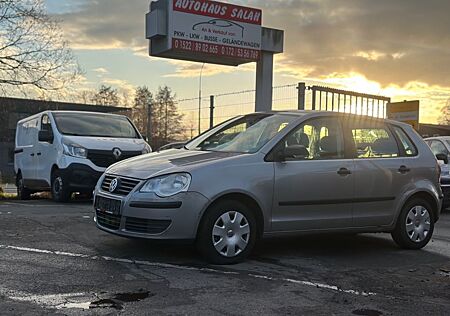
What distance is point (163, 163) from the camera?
606cm

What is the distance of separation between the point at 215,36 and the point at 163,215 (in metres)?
11.2

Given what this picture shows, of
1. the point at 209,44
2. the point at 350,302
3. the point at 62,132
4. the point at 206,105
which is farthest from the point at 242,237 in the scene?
the point at 206,105

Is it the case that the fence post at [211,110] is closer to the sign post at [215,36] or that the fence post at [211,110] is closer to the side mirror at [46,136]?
the sign post at [215,36]

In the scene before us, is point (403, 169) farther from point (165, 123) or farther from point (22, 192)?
point (165, 123)

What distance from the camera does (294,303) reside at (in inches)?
183

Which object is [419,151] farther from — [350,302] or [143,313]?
[143,313]

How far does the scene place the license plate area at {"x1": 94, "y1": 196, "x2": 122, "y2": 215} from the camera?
5920 mm

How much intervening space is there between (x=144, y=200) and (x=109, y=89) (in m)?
67.1

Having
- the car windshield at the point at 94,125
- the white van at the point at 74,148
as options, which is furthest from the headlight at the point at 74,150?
the car windshield at the point at 94,125

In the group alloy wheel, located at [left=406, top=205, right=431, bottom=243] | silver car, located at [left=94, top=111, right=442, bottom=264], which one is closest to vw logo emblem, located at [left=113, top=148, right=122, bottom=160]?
silver car, located at [left=94, top=111, right=442, bottom=264]

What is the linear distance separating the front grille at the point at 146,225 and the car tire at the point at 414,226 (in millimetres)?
3199

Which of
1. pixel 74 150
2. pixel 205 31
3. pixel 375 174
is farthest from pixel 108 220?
pixel 205 31

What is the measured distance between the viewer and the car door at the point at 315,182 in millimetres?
6250

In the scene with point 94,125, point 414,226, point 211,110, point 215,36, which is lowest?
point 414,226
